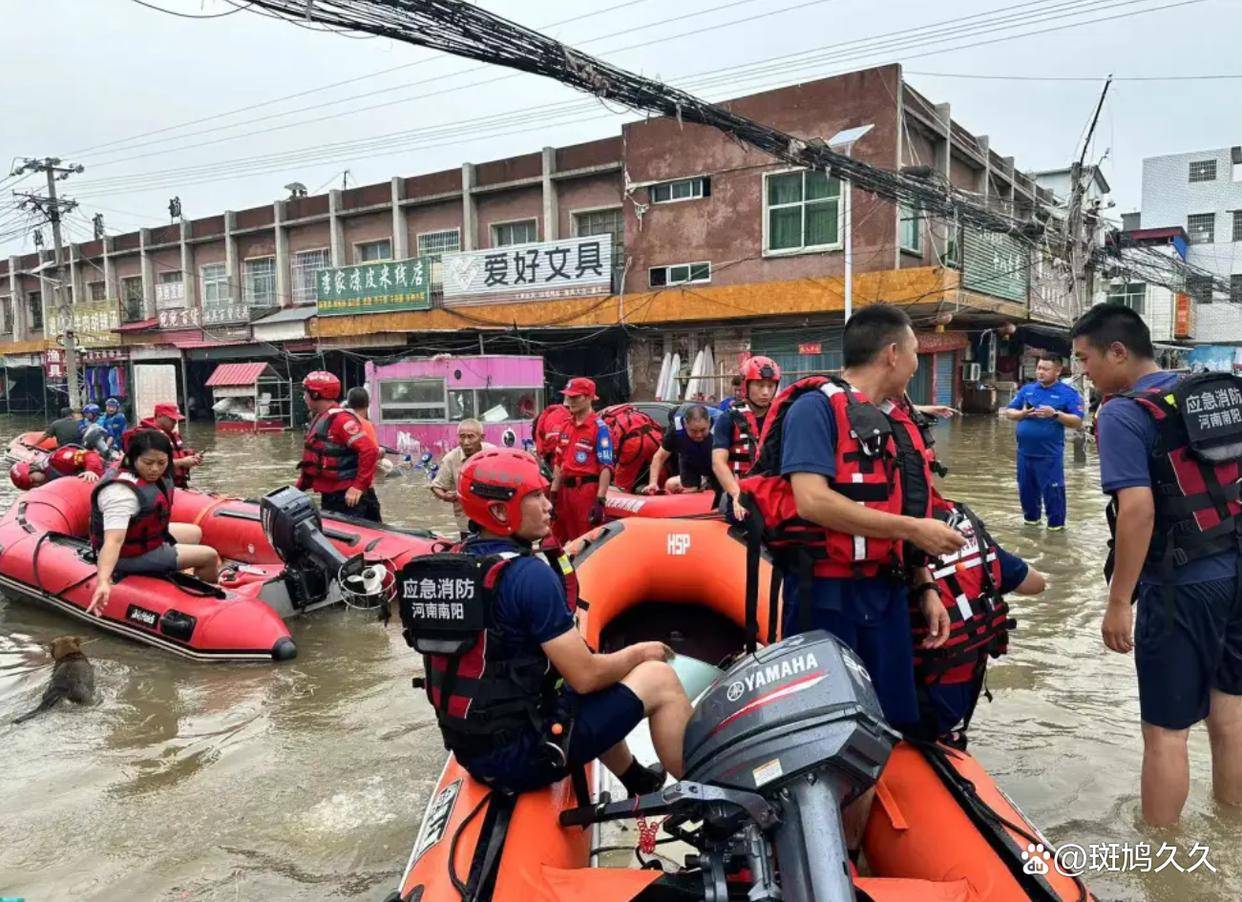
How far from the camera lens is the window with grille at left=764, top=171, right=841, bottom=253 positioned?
41.7 ft

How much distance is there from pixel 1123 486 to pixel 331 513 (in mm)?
4860

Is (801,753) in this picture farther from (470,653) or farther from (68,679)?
(68,679)

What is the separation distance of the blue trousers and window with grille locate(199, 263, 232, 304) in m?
21.3

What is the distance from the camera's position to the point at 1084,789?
8.96 feet

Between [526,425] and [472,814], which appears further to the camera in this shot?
[526,425]

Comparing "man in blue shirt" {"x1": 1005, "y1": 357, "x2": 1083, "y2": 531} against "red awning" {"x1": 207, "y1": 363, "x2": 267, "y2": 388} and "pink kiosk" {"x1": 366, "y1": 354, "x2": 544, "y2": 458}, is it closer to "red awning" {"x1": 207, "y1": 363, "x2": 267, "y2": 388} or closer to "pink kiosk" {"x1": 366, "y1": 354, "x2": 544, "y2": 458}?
"pink kiosk" {"x1": 366, "y1": 354, "x2": 544, "y2": 458}

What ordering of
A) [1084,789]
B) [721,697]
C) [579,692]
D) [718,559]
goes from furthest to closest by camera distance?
[718,559] → [1084,789] → [579,692] → [721,697]

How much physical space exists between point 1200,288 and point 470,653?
108 ft

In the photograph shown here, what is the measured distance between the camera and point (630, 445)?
607 cm

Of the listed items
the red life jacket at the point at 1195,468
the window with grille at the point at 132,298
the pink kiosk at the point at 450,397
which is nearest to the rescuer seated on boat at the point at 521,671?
the red life jacket at the point at 1195,468

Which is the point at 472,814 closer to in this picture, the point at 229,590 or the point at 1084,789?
the point at 1084,789

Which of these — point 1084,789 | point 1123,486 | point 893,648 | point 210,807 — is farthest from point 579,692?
point 1084,789

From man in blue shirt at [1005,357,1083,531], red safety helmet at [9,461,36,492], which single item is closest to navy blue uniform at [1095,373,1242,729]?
man in blue shirt at [1005,357,1083,531]

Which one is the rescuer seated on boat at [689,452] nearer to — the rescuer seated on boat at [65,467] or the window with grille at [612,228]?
the rescuer seated on boat at [65,467]
